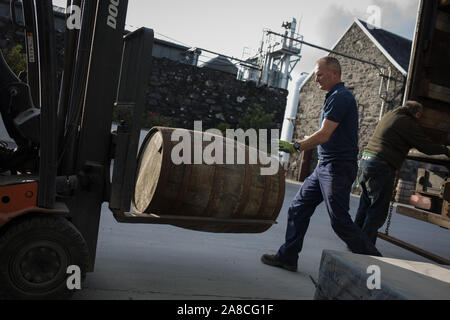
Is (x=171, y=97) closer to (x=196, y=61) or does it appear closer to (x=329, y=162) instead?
(x=196, y=61)

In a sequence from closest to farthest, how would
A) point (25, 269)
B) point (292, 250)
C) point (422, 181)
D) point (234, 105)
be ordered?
point (25, 269) < point (292, 250) < point (422, 181) < point (234, 105)

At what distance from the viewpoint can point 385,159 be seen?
14.6ft

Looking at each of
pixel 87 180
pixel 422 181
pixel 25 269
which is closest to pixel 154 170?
pixel 87 180

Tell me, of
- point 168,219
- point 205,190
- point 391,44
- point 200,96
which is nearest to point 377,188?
point 205,190

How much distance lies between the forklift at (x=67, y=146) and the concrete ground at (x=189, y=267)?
1.26ft

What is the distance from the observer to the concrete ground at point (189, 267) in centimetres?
303

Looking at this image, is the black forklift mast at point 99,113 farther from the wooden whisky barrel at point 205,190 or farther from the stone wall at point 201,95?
the stone wall at point 201,95

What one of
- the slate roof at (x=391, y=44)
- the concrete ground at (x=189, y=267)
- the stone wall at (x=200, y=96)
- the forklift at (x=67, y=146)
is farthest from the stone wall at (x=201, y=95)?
the forklift at (x=67, y=146)

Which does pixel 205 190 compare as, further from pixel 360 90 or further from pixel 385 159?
pixel 360 90

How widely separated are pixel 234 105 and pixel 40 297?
58.7ft

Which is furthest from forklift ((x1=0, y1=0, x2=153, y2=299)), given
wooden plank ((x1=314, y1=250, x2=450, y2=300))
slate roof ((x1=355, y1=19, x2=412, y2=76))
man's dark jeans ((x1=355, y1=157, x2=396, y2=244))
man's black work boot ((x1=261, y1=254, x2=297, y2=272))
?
slate roof ((x1=355, y1=19, x2=412, y2=76))

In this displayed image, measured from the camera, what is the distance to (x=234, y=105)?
65.4 ft

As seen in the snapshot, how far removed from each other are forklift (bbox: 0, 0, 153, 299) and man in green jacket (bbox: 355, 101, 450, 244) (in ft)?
8.86

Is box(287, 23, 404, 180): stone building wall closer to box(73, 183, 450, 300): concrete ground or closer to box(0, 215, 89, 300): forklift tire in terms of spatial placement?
box(73, 183, 450, 300): concrete ground
